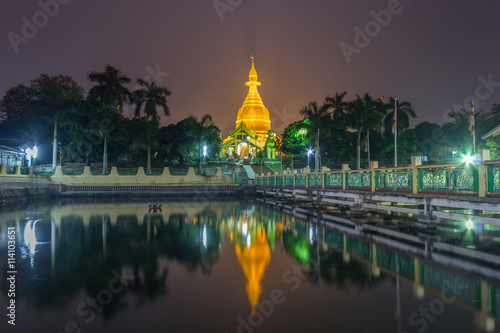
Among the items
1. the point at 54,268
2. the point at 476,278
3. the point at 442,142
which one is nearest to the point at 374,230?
the point at 476,278

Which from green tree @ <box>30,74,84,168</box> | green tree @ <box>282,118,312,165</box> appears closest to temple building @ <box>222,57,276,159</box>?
green tree @ <box>282,118,312,165</box>

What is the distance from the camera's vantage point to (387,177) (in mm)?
15367

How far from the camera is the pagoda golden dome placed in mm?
95062

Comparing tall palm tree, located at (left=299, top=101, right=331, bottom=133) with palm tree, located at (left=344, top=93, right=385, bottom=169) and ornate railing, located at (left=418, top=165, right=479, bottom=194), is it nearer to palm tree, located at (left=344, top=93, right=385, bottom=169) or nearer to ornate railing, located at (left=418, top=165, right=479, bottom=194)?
palm tree, located at (left=344, top=93, right=385, bottom=169)

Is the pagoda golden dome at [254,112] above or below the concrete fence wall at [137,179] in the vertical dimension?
above

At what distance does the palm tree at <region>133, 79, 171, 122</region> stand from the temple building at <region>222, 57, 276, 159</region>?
24.9 m

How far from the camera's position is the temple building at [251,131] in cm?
8631

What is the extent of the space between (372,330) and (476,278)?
353cm

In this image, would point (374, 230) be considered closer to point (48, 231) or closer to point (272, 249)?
point (272, 249)

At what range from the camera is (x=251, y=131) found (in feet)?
290

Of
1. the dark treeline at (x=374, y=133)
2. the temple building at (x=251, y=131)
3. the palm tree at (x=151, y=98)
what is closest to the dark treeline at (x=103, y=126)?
the palm tree at (x=151, y=98)

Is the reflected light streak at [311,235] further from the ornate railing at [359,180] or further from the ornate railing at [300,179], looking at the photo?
the ornate railing at [300,179]

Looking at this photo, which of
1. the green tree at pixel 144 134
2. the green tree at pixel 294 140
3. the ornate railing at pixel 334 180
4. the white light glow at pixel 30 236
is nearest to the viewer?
the white light glow at pixel 30 236

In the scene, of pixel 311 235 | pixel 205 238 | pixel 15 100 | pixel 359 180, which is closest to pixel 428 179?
pixel 311 235
